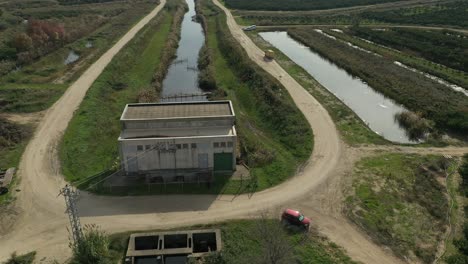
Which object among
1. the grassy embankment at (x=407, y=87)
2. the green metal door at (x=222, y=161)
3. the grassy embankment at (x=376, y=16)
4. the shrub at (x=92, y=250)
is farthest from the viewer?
the grassy embankment at (x=376, y=16)

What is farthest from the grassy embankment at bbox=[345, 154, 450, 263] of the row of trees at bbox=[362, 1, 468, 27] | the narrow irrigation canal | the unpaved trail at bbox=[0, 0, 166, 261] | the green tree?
the row of trees at bbox=[362, 1, 468, 27]

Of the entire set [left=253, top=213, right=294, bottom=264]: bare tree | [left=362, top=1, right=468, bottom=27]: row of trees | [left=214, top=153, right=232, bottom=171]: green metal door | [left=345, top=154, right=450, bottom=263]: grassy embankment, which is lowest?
[left=345, top=154, right=450, bottom=263]: grassy embankment

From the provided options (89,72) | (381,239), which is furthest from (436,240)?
(89,72)

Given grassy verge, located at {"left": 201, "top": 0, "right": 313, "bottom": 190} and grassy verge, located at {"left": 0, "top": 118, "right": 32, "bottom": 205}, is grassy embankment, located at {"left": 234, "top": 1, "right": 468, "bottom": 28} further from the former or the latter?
grassy verge, located at {"left": 0, "top": 118, "right": 32, "bottom": 205}

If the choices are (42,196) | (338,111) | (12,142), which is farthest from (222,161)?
(12,142)

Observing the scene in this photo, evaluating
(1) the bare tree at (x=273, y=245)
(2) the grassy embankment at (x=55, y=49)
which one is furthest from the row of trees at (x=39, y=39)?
(1) the bare tree at (x=273, y=245)

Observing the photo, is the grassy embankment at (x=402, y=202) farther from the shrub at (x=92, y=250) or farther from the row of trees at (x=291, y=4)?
the row of trees at (x=291, y=4)
